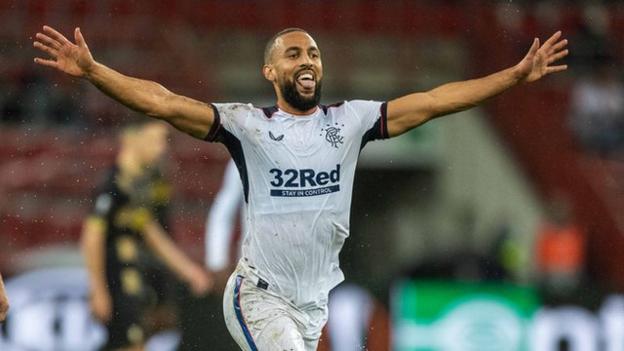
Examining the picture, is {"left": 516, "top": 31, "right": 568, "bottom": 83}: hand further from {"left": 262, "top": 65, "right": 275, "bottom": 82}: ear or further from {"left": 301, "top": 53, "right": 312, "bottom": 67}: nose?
{"left": 262, "top": 65, "right": 275, "bottom": 82}: ear

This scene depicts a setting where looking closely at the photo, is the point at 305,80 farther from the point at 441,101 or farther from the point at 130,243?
the point at 130,243

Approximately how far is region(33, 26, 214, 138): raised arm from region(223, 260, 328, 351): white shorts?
794mm

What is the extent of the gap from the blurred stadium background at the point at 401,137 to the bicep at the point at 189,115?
5.86 metres

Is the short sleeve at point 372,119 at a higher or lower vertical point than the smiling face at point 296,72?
lower

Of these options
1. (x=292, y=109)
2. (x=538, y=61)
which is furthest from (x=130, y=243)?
(x=538, y=61)

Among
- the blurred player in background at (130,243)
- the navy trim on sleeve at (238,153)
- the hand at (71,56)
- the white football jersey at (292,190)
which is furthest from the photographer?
the blurred player in background at (130,243)

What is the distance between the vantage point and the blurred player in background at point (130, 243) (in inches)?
401

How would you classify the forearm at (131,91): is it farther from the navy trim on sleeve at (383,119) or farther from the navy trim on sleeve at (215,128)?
the navy trim on sleeve at (383,119)

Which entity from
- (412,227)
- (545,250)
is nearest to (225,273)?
(545,250)

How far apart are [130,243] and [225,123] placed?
347cm

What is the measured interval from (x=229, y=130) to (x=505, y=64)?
429 inches

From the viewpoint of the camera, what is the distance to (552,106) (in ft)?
58.0

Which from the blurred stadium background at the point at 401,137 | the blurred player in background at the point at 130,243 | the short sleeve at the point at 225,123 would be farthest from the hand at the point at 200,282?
the short sleeve at the point at 225,123

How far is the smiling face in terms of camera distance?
7129 millimetres
